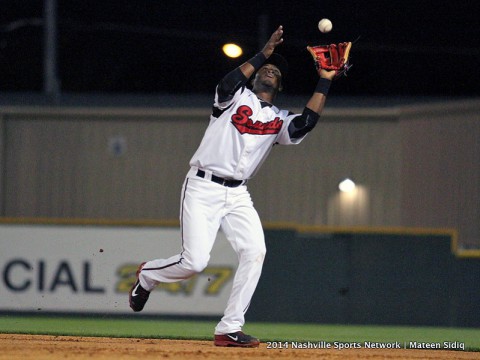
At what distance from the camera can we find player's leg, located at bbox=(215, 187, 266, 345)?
24.0 ft

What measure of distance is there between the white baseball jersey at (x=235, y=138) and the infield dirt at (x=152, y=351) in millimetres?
1207

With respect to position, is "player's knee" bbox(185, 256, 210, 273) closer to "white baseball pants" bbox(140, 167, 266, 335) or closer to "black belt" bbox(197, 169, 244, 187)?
"white baseball pants" bbox(140, 167, 266, 335)

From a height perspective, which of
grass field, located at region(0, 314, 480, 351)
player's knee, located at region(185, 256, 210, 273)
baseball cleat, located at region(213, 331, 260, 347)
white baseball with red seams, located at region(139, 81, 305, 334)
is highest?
white baseball with red seams, located at region(139, 81, 305, 334)

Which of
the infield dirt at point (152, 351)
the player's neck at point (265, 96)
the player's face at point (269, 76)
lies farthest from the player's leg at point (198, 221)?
the player's face at point (269, 76)

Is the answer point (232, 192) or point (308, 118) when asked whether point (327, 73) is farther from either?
point (232, 192)

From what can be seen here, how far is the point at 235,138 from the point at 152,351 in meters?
1.52

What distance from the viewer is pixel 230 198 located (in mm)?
7332

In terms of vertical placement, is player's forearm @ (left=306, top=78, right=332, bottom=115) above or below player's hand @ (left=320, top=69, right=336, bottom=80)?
below

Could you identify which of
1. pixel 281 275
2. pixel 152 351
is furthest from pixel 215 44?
pixel 152 351

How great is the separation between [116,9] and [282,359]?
28896mm

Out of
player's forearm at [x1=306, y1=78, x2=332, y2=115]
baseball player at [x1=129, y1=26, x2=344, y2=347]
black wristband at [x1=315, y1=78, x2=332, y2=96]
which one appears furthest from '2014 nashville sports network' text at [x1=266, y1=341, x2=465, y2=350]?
black wristband at [x1=315, y1=78, x2=332, y2=96]

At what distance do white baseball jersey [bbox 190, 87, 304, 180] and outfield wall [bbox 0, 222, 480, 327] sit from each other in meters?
4.21

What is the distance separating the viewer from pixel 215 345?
7.54 m

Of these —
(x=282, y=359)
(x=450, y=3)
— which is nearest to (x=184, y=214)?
(x=282, y=359)
